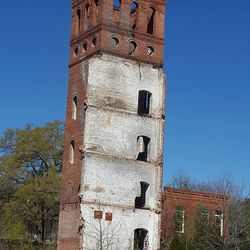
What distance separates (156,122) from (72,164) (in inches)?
227

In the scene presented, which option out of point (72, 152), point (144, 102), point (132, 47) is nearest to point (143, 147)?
point (144, 102)

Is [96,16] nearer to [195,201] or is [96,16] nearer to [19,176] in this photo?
[195,201]

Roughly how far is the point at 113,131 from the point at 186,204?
366 inches

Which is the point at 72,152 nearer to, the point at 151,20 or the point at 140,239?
the point at 140,239

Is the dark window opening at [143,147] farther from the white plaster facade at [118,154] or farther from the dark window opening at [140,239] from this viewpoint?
the dark window opening at [140,239]

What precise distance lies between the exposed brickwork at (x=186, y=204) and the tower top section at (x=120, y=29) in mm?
9184

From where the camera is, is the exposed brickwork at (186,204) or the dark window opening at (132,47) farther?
the exposed brickwork at (186,204)

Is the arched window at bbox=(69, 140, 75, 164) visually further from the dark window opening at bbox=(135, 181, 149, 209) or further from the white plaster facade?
the dark window opening at bbox=(135, 181, 149, 209)

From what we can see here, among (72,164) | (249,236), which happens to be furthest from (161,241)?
(72,164)

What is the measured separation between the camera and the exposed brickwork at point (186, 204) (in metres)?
41.9

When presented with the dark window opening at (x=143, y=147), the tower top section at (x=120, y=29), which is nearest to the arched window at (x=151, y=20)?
the tower top section at (x=120, y=29)

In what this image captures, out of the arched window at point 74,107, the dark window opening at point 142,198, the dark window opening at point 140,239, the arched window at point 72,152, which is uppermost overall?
the arched window at point 74,107

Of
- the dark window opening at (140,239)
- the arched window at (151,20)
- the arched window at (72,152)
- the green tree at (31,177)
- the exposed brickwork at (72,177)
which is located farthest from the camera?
the green tree at (31,177)

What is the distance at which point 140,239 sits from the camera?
38125 mm
